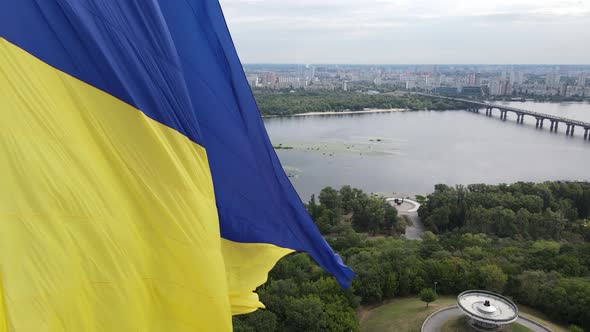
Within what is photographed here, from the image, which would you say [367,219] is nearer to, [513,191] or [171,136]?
[513,191]

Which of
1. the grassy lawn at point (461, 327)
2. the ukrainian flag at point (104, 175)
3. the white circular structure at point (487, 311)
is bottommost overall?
the grassy lawn at point (461, 327)

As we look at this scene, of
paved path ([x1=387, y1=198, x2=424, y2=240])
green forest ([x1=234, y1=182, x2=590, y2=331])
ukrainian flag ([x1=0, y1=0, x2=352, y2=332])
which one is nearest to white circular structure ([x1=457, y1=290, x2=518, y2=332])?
green forest ([x1=234, y1=182, x2=590, y2=331])

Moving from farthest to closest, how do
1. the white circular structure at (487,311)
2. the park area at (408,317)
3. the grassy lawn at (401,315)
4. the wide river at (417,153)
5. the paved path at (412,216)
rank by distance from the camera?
1. the wide river at (417,153)
2. the paved path at (412,216)
3. the grassy lawn at (401,315)
4. the park area at (408,317)
5. the white circular structure at (487,311)

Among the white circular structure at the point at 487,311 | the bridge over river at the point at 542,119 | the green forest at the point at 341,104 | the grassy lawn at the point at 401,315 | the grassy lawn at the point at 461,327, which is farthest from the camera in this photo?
the green forest at the point at 341,104

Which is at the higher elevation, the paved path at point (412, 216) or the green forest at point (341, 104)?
the green forest at point (341, 104)

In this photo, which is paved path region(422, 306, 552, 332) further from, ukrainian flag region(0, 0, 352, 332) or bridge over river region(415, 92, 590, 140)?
bridge over river region(415, 92, 590, 140)

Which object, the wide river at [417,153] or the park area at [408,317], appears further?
the wide river at [417,153]

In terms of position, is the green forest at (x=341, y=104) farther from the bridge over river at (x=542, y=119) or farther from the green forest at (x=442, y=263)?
the green forest at (x=442, y=263)

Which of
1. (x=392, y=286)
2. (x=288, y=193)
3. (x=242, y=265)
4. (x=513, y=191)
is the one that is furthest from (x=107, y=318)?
(x=513, y=191)

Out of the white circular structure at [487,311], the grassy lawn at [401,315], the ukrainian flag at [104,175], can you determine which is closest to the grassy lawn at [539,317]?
the white circular structure at [487,311]
